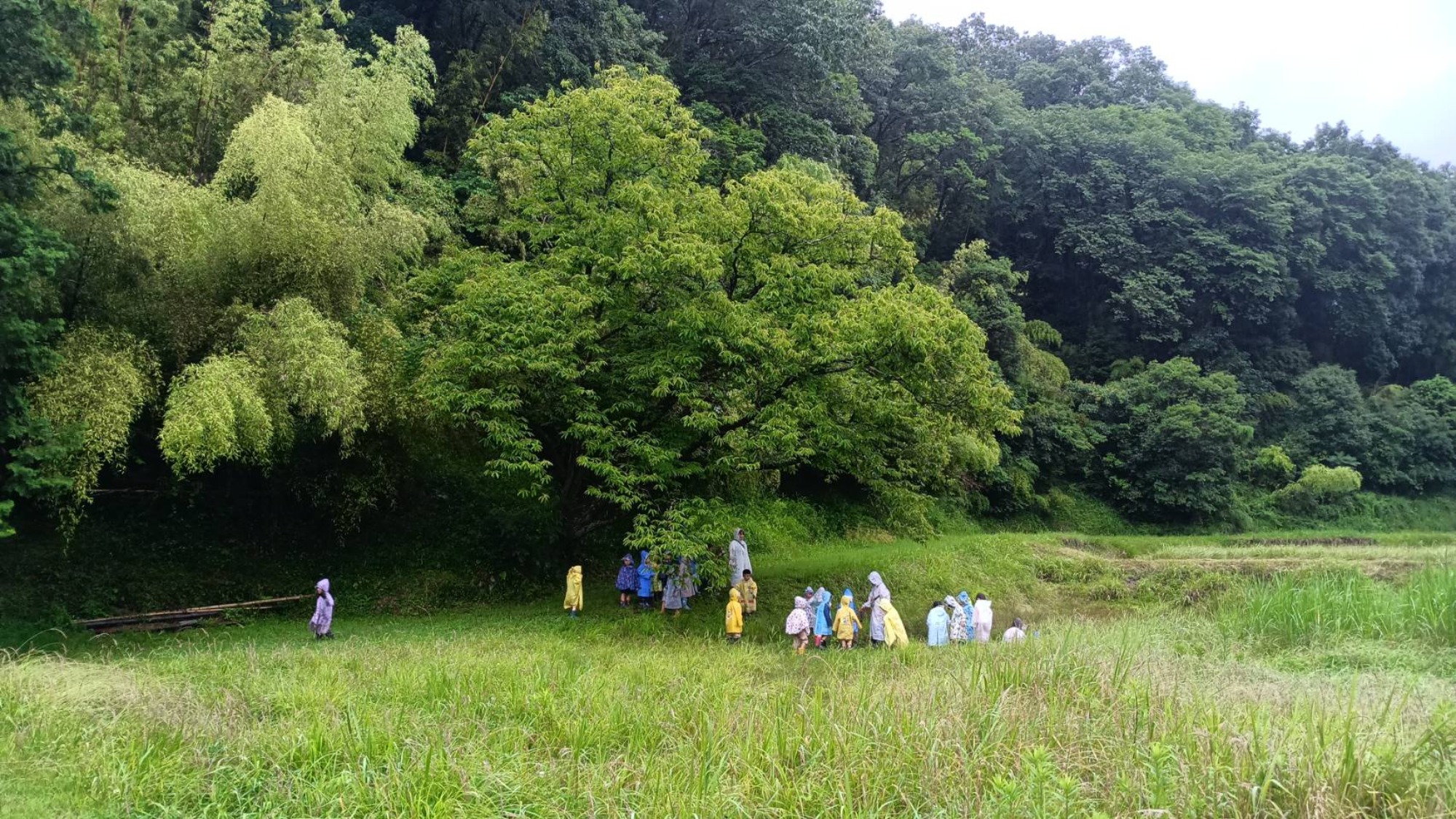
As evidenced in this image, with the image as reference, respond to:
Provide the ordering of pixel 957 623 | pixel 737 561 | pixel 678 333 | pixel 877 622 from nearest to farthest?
pixel 877 622, pixel 957 623, pixel 678 333, pixel 737 561

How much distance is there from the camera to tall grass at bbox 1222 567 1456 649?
9297 millimetres

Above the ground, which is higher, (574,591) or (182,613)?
(574,591)

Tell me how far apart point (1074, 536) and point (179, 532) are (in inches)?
999

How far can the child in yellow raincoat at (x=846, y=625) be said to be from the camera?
43.9 feet

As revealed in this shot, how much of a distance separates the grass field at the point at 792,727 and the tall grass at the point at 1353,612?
4 cm

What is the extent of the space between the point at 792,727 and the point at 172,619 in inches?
527

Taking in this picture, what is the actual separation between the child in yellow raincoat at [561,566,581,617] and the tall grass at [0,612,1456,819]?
7.22m

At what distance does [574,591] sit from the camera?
15.8 meters

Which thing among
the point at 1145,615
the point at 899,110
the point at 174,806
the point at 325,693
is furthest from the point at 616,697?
the point at 899,110

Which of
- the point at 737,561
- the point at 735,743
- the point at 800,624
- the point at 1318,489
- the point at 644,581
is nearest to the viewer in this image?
the point at 735,743

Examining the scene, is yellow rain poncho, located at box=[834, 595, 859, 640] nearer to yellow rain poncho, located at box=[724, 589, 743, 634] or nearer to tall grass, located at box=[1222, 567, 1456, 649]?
yellow rain poncho, located at box=[724, 589, 743, 634]

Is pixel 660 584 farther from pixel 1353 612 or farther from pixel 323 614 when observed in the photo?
pixel 1353 612

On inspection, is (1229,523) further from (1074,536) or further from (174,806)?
(174,806)

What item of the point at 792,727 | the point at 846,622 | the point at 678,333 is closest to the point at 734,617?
the point at 846,622
